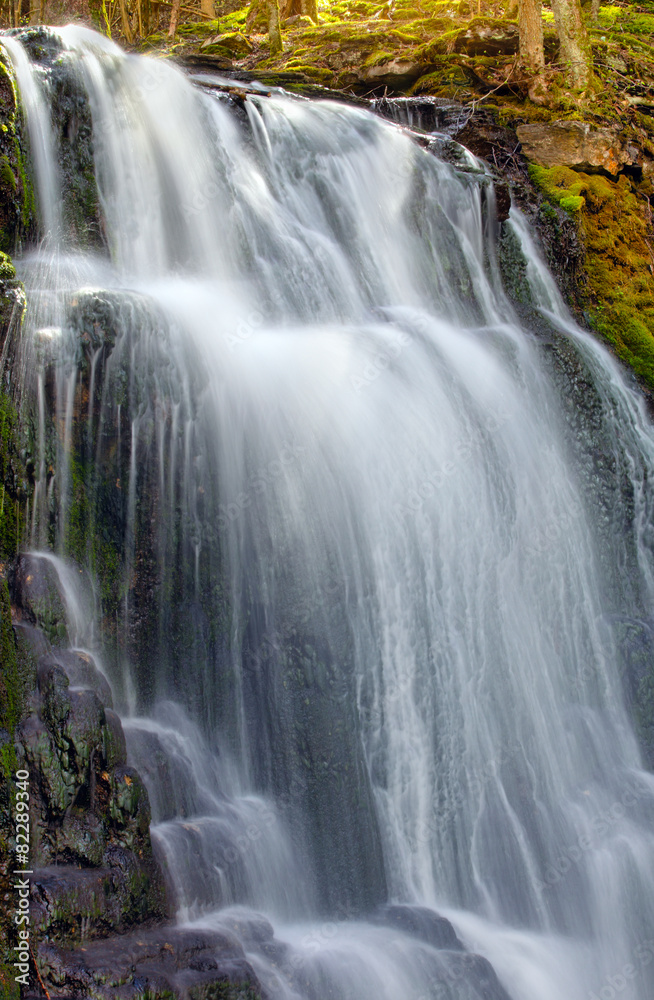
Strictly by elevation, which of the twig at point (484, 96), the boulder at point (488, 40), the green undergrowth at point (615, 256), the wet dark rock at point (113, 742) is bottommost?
the wet dark rock at point (113, 742)

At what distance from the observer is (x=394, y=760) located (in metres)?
5.36

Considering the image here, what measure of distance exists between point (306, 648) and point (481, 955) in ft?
6.55

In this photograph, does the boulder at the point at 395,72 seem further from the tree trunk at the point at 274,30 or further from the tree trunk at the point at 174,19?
the tree trunk at the point at 174,19

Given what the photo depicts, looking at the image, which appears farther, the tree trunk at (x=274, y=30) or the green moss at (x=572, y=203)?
the tree trunk at (x=274, y=30)

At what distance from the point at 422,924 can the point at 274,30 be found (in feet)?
46.6

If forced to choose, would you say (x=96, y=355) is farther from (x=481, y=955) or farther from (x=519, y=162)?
(x=519, y=162)

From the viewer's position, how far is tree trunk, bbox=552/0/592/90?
39.5ft

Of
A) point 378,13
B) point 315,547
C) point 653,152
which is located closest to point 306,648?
point 315,547

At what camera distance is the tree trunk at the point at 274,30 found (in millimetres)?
14091

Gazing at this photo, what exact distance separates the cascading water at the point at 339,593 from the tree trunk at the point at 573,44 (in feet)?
21.7

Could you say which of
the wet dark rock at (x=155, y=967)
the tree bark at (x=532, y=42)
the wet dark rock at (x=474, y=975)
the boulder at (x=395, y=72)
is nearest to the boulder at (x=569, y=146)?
the tree bark at (x=532, y=42)

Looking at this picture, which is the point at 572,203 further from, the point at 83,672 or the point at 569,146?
the point at 83,672

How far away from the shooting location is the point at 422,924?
4.70 meters

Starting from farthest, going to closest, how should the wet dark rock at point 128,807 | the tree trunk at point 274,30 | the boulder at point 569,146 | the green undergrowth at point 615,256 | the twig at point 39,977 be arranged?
the tree trunk at point 274,30, the boulder at point 569,146, the green undergrowth at point 615,256, the wet dark rock at point 128,807, the twig at point 39,977
